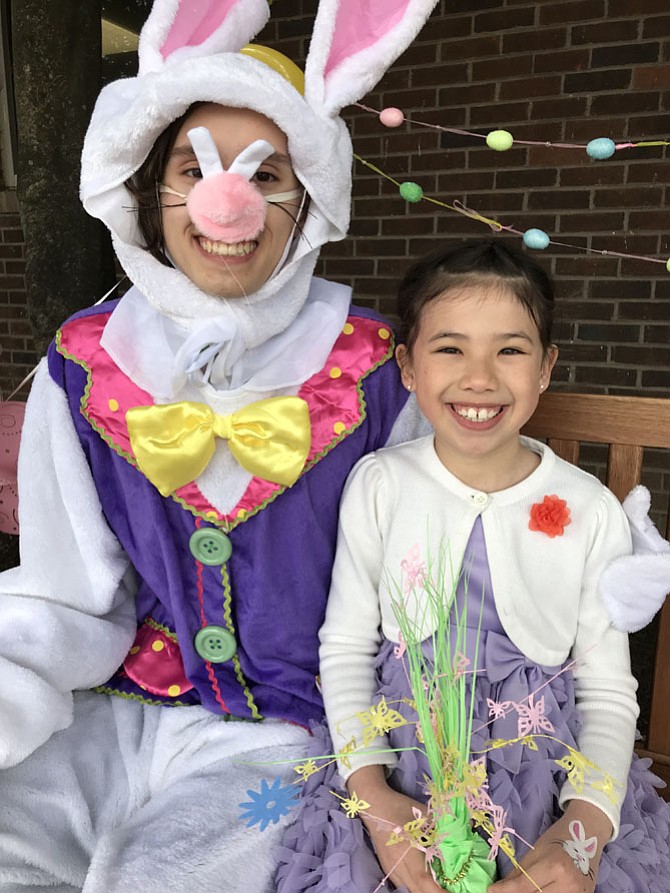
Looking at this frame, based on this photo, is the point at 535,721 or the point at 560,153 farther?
the point at 560,153

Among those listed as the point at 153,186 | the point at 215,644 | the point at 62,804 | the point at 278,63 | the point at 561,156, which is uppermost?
the point at 561,156

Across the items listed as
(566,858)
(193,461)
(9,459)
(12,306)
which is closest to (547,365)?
(193,461)

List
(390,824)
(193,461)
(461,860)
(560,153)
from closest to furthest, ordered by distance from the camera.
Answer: (461,860), (390,824), (193,461), (560,153)

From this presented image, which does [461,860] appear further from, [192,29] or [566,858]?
[192,29]

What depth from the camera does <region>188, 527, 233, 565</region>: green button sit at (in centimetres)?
129

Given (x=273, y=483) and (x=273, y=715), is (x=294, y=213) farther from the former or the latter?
(x=273, y=715)

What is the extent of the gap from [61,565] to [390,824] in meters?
0.70

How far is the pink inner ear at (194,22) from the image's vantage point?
1.18 metres

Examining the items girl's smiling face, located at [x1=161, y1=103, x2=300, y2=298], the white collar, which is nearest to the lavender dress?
the white collar

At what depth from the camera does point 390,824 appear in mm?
1033

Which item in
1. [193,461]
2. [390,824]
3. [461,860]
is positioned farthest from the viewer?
[193,461]

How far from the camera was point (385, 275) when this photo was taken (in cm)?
347

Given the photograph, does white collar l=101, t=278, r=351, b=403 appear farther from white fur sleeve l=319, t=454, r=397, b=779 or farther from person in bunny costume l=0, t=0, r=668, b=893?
white fur sleeve l=319, t=454, r=397, b=779

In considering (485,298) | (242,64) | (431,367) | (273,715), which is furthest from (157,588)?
(242,64)
